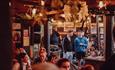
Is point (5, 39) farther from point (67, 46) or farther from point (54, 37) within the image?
point (67, 46)

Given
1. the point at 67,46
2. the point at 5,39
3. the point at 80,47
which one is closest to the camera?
the point at 5,39

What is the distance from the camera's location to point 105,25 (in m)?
8.07

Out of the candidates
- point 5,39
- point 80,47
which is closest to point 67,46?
point 80,47

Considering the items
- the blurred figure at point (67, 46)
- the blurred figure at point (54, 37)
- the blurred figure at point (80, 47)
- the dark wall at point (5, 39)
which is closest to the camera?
the dark wall at point (5, 39)

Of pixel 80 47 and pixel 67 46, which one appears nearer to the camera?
pixel 80 47

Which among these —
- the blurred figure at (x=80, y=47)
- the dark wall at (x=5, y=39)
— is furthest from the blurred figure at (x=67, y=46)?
the dark wall at (x=5, y=39)

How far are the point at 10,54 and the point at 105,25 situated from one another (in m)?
7.47

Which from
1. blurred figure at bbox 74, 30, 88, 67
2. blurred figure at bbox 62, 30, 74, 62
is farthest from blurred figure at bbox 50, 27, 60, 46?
blurred figure at bbox 74, 30, 88, 67

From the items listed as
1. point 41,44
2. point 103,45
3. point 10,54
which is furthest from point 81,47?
point 10,54

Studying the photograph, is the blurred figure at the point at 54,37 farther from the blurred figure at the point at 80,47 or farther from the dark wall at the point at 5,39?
the dark wall at the point at 5,39

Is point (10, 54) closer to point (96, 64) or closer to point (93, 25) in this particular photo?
point (96, 64)

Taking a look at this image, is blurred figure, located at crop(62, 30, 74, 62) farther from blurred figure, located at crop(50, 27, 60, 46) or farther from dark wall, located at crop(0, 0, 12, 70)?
dark wall, located at crop(0, 0, 12, 70)

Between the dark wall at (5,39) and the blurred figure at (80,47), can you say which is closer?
the dark wall at (5,39)

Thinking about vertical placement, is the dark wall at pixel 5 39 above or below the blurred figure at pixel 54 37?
above
